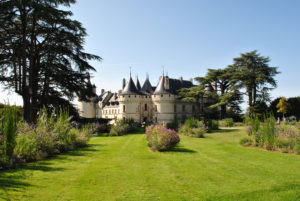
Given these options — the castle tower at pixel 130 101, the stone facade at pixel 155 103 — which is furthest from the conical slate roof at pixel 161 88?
the castle tower at pixel 130 101

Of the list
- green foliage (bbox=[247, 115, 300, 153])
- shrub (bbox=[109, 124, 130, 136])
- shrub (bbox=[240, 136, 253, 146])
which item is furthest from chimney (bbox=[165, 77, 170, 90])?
green foliage (bbox=[247, 115, 300, 153])

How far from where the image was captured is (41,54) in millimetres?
20156

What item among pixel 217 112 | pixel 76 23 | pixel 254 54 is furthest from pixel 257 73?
pixel 76 23

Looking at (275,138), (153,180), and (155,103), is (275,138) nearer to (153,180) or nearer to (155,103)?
(153,180)

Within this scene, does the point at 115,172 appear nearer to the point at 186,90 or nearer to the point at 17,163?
the point at 17,163

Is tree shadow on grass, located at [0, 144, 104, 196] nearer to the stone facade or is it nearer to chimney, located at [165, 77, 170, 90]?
the stone facade

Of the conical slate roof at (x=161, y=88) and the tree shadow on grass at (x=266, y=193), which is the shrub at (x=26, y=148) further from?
the conical slate roof at (x=161, y=88)

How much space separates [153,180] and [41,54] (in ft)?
57.9

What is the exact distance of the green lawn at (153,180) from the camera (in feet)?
15.4

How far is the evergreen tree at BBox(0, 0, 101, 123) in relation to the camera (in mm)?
17297

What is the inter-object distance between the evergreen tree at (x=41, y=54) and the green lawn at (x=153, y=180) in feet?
39.3

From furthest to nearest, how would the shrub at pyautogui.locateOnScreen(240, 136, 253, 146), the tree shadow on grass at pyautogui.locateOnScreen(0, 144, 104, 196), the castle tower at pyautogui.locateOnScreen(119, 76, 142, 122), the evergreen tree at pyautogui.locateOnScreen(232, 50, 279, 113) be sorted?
the castle tower at pyautogui.locateOnScreen(119, 76, 142, 122), the evergreen tree at pyautogui.locateOnScreen(232, 50, 279, 113), the shrub at pyautogui.locateOnScreen(240, 136, 253, 146), the tree shadow on grass at pyautogui.locateOnScreen(0, 144, 104, 196)

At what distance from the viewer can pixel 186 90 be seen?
124 feet

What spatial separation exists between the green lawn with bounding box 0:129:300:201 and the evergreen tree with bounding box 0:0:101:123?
1199 cm
